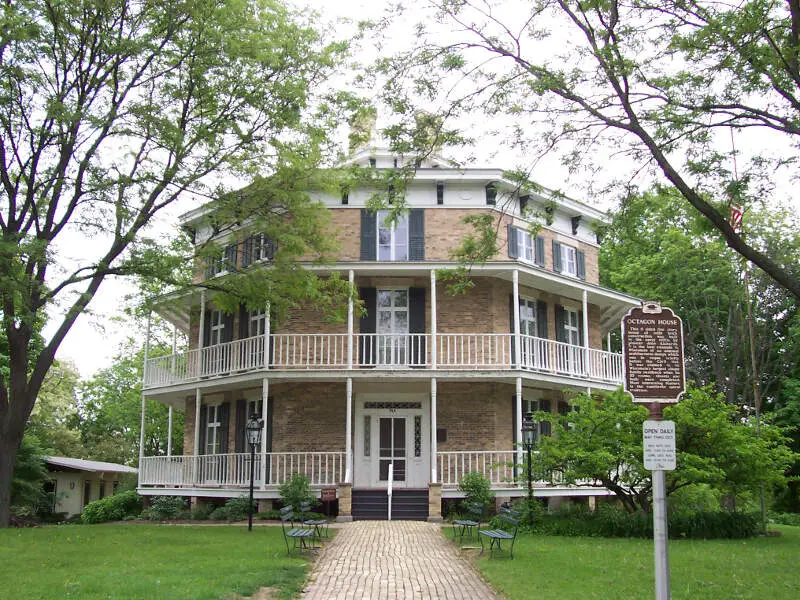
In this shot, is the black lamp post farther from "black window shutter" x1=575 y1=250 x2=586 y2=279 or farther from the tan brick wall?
"black window shutter" x1=575 y1=250 x2=586 y2=279

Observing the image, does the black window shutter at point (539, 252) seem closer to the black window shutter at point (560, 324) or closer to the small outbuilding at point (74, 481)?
the black window shutter at point (560, 324)

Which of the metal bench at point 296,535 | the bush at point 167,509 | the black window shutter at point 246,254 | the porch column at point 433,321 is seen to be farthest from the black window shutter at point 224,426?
the metal bench at point 296,535

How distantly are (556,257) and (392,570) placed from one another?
15.7 metres

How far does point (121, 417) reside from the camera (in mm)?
44750

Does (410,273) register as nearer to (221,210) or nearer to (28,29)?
(221,210)

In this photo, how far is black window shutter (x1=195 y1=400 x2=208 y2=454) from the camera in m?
24.8

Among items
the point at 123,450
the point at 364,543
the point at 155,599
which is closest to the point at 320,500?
the point at 364,543

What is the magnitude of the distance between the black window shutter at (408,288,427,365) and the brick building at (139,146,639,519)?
4 centimetres

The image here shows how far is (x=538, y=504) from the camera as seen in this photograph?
18.0 metres

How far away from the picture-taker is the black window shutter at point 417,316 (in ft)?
73.7

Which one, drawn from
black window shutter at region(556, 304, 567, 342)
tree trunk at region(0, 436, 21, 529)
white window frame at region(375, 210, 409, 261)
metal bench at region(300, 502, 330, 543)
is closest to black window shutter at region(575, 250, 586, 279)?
black window shutter at region(556, 304, 567, 342)

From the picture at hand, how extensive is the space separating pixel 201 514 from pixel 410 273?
8.47m

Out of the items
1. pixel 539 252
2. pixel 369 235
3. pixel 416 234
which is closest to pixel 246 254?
pixel 369 235

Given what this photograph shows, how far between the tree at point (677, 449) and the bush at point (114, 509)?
14.6 m
